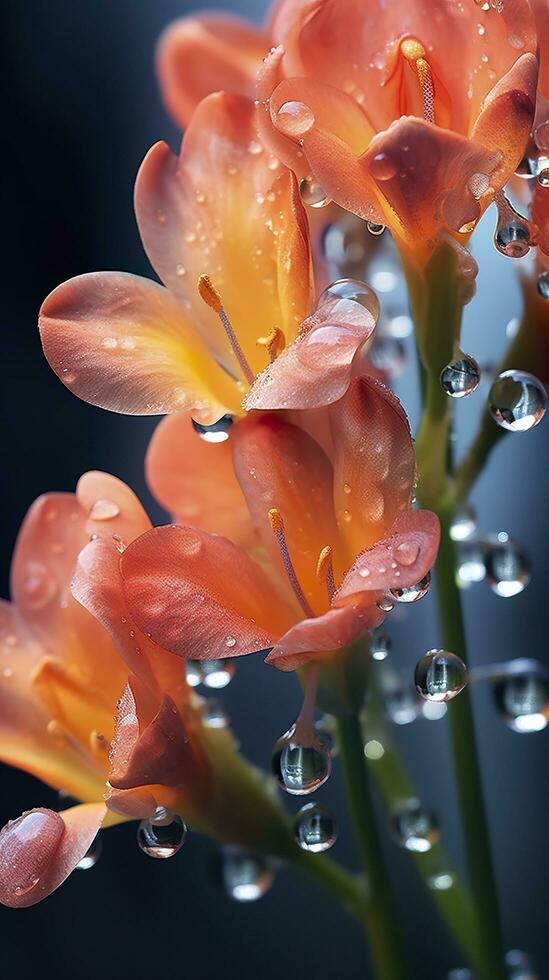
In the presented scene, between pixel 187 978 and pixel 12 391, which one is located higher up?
pixel 12 391

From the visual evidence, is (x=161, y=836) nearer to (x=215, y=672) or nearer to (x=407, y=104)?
(x=215, y=672)

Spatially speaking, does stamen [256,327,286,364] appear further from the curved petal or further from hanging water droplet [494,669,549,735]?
hanging water droplet [494,669,549,735]

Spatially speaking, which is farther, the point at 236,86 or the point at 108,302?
the point at 236,86

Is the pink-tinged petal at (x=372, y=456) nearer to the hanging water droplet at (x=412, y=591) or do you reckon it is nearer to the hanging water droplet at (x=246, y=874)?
the hanging water droplet at (x=412, y=591)

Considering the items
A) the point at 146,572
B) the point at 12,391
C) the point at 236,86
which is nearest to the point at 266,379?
the point at 146,572

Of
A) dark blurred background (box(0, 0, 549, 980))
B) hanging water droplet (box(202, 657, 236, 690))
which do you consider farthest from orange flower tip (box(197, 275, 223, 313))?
dark blurred background (box(0, 0, 549, 980))

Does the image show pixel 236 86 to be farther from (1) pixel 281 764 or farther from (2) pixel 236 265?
(1) pixel 281 764
